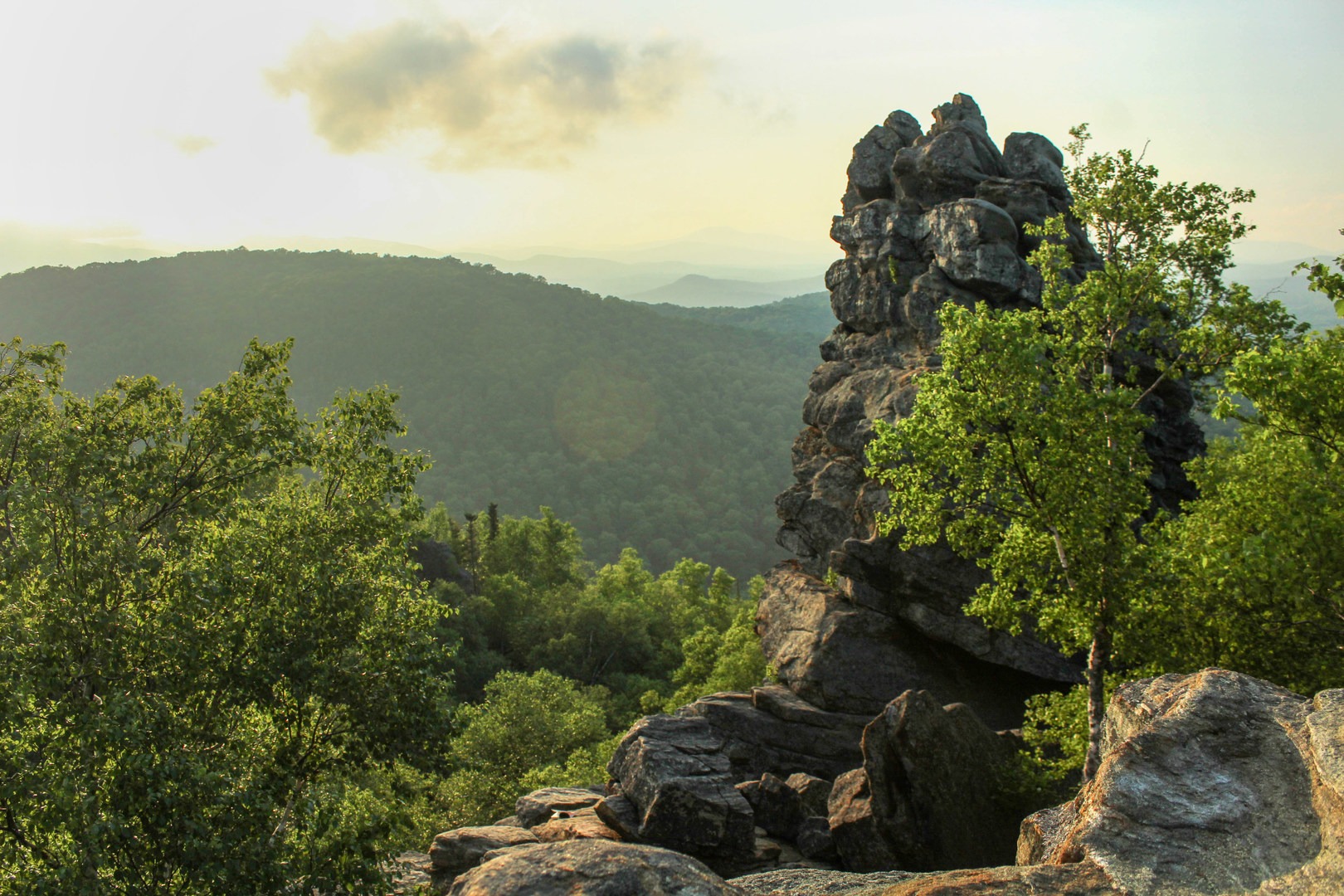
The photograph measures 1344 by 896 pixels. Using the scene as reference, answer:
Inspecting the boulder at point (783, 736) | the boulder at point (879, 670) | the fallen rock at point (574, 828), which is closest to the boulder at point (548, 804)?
the fallen rock at point (574, 828)

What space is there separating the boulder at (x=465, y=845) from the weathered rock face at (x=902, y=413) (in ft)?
50.8

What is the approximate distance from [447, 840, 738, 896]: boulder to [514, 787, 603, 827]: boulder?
57.1 ft

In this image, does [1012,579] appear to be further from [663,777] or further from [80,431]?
[80,431]

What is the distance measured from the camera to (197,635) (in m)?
15.8

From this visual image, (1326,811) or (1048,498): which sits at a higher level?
(1048,498)

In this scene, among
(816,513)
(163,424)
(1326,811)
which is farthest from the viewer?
(816,513)

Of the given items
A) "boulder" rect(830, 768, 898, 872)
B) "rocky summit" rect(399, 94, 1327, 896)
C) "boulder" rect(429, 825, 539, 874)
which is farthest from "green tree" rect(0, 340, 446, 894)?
"boulder" rect(830, 768, 898, 872)

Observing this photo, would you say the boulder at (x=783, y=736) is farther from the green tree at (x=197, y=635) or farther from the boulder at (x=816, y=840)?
the green tree at (x=197, y=635)

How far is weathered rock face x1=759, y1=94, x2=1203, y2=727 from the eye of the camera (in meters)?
35.1

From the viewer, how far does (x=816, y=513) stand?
4094 centimetres

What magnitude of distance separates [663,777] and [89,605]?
1506 centimetres

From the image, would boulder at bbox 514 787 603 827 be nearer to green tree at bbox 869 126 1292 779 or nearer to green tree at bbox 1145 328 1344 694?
green tree at bbox 869 126 1292 779

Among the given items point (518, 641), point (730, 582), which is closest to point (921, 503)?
point (518, 641)

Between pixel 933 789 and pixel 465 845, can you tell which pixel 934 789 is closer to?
pixel 933 789
